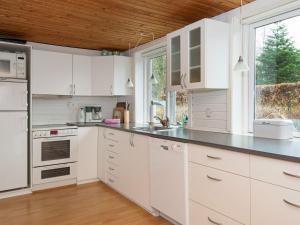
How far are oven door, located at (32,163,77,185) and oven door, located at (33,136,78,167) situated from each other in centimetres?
7

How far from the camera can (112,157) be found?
3.45 metres

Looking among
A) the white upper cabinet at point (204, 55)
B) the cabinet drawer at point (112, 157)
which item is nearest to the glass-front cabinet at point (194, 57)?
the white upper cabinet at point (204, 55)

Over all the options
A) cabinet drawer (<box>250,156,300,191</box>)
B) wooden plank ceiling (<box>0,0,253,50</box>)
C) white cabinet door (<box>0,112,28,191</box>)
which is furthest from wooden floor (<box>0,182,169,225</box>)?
wooden plank ceiling (<box>0,0,253,50</box>)

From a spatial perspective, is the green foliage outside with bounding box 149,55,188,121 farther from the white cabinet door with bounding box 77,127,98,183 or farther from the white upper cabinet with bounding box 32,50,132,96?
the white cabinet door with bounding box 77,127,98,183

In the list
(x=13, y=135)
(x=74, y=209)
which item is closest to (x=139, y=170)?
(x=74, y=209)

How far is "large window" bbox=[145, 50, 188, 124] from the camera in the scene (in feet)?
11.6

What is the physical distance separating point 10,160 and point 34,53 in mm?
1546

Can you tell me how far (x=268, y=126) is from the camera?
7.11ft

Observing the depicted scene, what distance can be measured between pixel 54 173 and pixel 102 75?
1.72 m

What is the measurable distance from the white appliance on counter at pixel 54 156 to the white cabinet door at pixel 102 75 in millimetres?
840

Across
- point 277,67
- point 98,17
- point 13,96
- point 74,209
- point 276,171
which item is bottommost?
point 74,209

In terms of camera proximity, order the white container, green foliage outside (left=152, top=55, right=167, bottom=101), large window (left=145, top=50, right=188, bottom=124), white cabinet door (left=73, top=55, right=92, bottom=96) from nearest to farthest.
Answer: the white container
large window (left=145, top=50, right=188, bottom=124)
green foliage outside (left=152, top=55, right=167, bottom=101)
white cabinet door (left=73, top=55, right=92, bottom=96)

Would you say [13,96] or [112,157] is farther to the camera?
[112,157]

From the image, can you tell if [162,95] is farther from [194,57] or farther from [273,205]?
[273,205]
